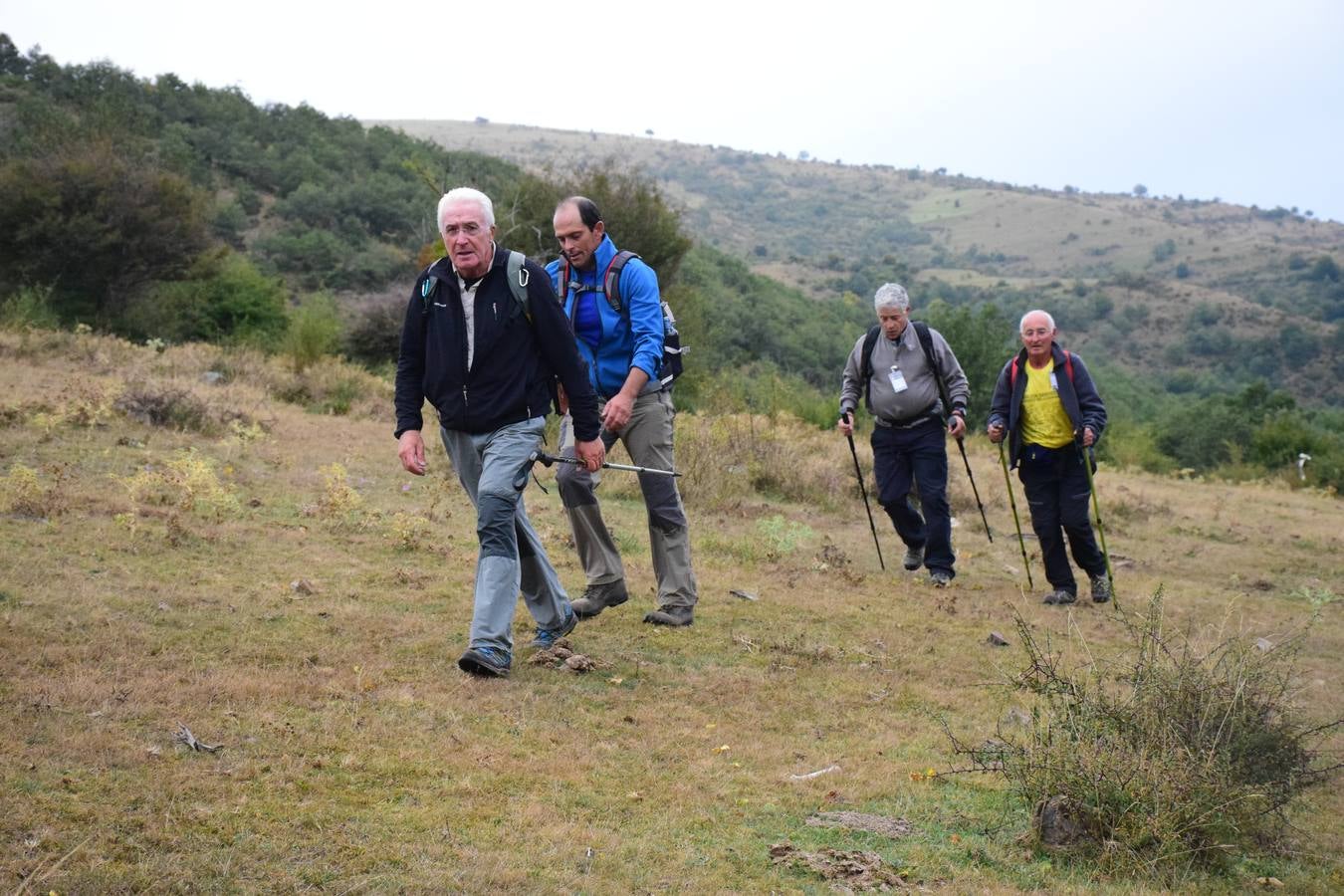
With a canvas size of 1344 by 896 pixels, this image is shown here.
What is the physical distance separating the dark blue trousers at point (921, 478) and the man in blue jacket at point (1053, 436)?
47 centimetres

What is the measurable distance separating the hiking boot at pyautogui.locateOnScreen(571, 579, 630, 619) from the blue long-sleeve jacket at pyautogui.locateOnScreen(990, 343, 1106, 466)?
3.40 m

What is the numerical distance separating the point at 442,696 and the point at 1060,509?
17.3ft

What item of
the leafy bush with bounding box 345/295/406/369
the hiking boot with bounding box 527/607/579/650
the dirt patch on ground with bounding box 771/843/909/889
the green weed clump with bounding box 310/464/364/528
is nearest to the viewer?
the dirt patch on ground with bounding box 771/843/909/889

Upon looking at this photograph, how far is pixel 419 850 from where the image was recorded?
132 inches

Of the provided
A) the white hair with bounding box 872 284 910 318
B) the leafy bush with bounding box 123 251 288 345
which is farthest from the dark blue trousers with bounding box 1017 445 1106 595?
the leafy bush with bounding box 123 251 288 345

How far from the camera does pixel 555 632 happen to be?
18.7 ft

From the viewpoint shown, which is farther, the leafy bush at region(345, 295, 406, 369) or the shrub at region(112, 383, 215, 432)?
the leafy bush at region(345, 295, 406, 369)

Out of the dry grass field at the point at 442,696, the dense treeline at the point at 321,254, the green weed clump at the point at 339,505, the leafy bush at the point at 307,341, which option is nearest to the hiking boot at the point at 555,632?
the dry grass field at the point at 442,696

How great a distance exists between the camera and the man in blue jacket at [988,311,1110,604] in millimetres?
8211

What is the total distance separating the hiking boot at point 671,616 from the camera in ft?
21.0

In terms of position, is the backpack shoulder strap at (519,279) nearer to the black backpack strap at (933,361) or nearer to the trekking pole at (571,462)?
the trekking pole at (571,462)

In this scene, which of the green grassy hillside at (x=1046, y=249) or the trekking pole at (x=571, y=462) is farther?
the green grassy hillside at (x=1046, y=249)

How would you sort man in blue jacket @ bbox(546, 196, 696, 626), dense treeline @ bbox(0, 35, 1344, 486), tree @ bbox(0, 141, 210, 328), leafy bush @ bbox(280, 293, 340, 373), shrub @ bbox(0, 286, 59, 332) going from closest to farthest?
man in blue jacket @ bbox(546, 196, 696, 626) → shrub @ bbox(0, 286, 59, 332) → leafy bush @ bbox(280, 293, 340, 373) → tree @ bbox(0, 141, 210, 328) → dense treeline @ bbox(0, 35, 1344, 486)

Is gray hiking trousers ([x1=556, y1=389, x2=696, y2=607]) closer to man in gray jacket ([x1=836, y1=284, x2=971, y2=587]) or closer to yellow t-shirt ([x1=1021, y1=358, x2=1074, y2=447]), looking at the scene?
man in gray jacket ([x1=836, y1=284, x2=971, y2=587])
